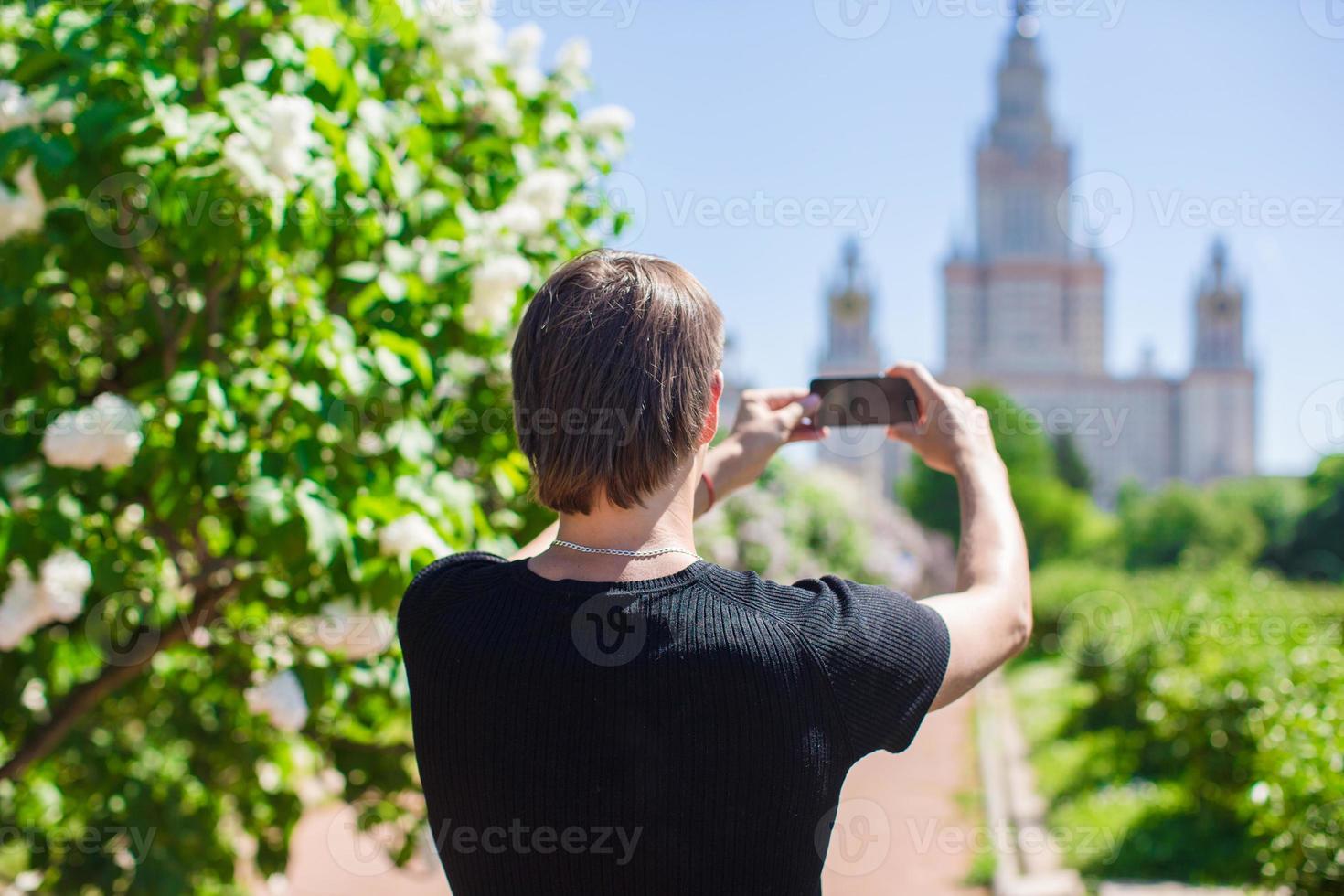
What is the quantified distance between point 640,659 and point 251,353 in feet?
5.61

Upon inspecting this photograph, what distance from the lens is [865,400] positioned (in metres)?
1.85

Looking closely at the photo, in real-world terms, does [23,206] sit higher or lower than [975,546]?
higher

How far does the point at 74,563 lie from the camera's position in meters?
2.34

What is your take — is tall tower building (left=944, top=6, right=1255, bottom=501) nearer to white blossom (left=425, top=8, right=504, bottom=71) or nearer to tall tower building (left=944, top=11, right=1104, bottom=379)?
tall tower building (left=944, top=11, right=1104, bottom=379)

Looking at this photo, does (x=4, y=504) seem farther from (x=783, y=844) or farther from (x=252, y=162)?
(x=783, y=844)

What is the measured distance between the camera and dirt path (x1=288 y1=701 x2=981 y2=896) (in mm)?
6016

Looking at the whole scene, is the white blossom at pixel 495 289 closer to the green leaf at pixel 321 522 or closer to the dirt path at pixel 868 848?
the green leaf at pixel 321 522

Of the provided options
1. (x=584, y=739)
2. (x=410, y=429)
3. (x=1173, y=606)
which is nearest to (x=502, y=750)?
(x=584, y=739)

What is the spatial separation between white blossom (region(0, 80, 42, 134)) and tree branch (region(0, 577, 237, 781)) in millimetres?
1233

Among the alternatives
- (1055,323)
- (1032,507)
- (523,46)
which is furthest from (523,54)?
(1055,323)

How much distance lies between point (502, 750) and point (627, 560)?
273 millimetres

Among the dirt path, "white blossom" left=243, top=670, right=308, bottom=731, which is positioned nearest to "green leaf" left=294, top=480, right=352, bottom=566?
"white blossom" left=243, top=670, right=308, bottom=731

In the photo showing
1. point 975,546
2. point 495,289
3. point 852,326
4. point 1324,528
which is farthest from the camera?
point 852,326

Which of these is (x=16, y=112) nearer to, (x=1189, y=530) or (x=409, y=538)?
(x=409, y=538)
